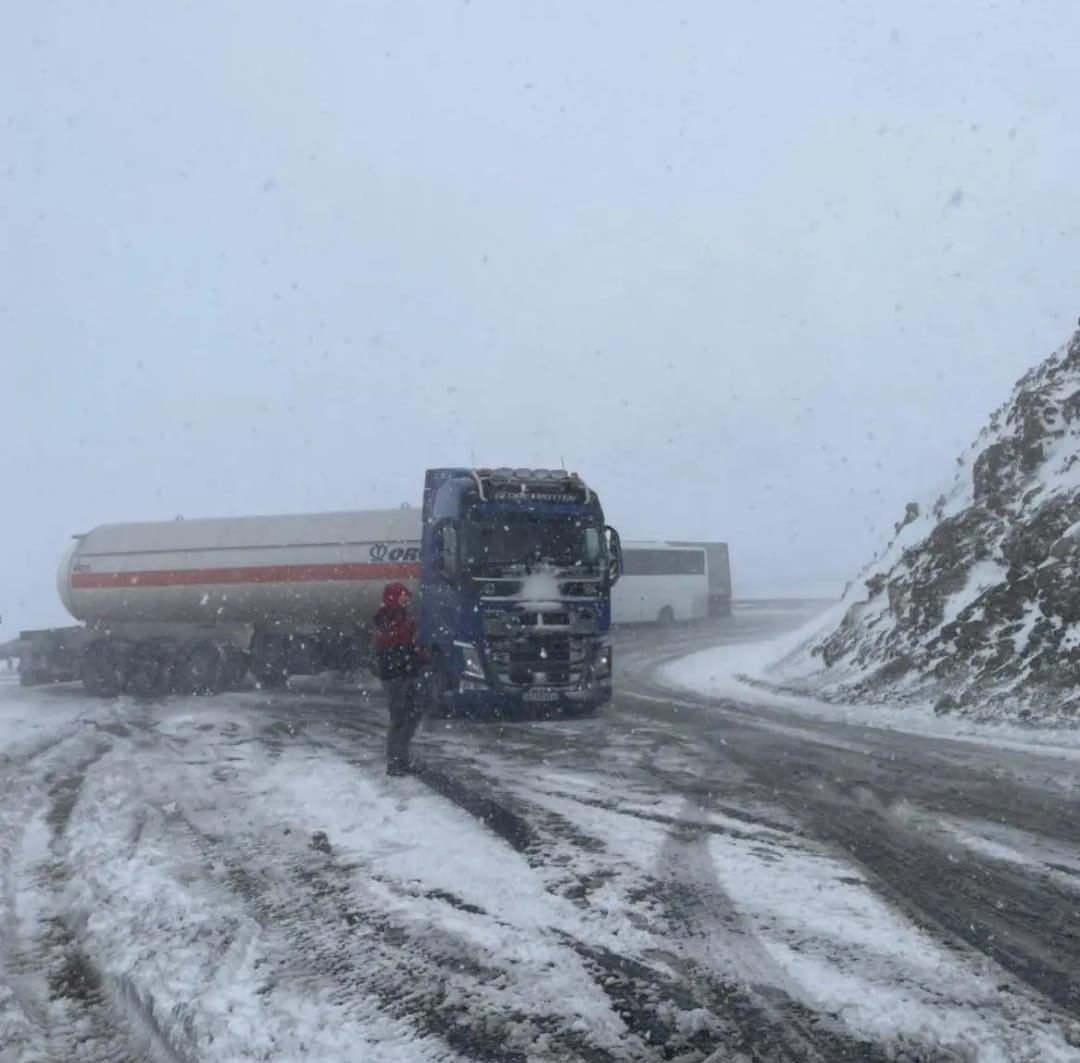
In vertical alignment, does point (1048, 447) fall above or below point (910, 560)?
above

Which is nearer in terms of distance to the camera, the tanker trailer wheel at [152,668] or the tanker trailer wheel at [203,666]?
the tanker trailer wheel at [203,666]

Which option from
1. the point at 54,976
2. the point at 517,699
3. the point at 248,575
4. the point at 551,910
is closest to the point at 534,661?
the point at 517,699

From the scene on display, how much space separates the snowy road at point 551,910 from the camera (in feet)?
13.3

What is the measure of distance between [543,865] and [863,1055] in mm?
2872

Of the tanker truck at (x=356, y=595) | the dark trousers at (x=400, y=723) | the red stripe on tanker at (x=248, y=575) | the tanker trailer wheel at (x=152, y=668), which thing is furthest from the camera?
the tanker trailer wheel at (x=152, y=668)

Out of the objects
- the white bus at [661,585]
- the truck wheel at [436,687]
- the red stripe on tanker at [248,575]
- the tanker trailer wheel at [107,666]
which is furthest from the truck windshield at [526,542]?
the white bus at [661,585]

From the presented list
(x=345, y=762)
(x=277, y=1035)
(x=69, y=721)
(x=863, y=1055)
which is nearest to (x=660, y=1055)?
(x=863, y=1055)

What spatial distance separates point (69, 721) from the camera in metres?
16.7

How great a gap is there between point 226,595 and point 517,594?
9667 mm

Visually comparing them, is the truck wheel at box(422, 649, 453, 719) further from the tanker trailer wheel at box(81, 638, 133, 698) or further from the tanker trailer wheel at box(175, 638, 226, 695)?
the tanker trailer wheel at box(81, 638, 133, 698)

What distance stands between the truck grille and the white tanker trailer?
641 cm

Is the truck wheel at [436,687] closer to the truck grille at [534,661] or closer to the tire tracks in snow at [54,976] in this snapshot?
the truck grille at [534,661]

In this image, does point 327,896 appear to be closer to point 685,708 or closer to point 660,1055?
point 660,1055

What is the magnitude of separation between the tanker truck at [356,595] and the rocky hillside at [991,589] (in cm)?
522
